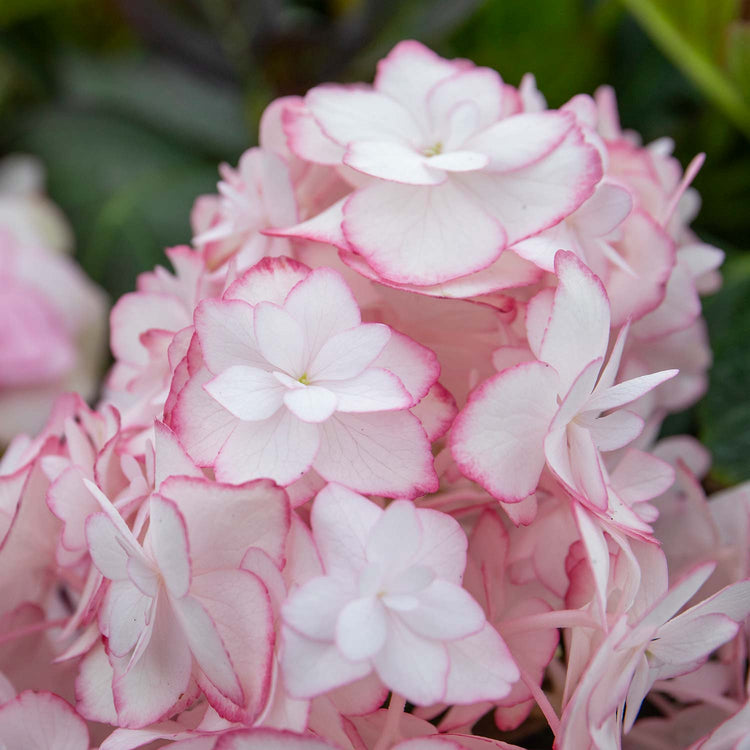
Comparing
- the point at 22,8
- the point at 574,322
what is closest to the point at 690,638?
the point at 574,322

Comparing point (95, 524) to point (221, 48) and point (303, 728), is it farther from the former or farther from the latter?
point (221, 48)

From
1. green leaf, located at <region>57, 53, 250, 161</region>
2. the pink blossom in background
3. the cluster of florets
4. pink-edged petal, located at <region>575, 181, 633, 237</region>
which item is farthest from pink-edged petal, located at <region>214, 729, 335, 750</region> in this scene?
green leaf, located at <region>57, 53, 250, 161</region>

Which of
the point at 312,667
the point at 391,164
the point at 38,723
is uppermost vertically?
the point at 391,164

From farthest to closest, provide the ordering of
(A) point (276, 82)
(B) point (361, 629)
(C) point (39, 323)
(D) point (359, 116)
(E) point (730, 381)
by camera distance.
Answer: (A) point (276, 82) < (C) point (39, 323) < (E) point (730, 381) < (D) point (359, 116) < (B) point (361, 629)

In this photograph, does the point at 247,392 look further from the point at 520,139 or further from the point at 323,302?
the point at 520,139

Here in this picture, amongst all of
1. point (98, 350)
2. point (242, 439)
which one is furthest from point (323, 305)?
point (98, 350)

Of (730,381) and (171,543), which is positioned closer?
(171,543)

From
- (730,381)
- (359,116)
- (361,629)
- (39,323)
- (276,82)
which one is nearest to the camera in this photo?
(361,629)
